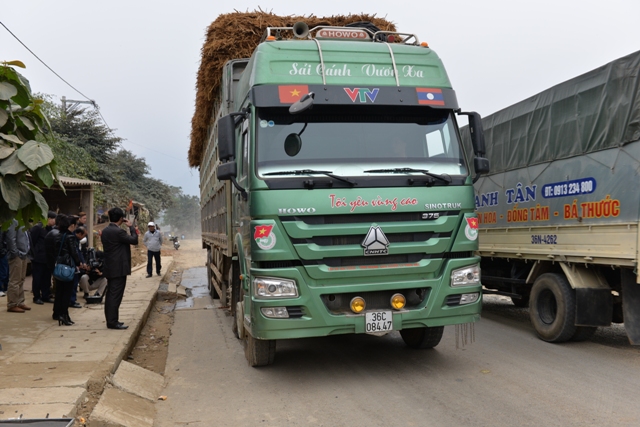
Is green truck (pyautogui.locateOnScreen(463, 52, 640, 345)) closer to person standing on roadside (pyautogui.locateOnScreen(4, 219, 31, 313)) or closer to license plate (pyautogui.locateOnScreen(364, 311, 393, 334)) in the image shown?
license plate (pyautogui.locateOnScreen(364, 311, 393, 334))

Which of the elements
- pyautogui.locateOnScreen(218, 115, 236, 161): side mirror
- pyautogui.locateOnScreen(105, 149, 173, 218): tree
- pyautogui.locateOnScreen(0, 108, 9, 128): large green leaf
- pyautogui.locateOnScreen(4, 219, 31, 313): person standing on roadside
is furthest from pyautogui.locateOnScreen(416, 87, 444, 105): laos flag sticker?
pyautogui.locateOnScreen(105, 149, 173, 218): tree

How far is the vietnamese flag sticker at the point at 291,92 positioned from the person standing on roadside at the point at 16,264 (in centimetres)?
543

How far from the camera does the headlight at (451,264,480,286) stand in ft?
17.4

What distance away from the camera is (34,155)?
4.45 m

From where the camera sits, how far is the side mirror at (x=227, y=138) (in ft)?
17.5

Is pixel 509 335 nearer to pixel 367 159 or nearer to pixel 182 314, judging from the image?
pixel 367 159

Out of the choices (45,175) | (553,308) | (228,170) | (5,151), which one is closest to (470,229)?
(228,170)

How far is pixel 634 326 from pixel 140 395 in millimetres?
5195

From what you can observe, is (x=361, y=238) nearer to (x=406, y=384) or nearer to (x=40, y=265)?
(x=406, y=384)

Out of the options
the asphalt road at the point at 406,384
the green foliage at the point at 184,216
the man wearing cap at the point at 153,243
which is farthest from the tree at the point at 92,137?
the green foliage at the point at 184,216

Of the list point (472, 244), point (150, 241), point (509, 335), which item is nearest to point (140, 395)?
point (472, 244)

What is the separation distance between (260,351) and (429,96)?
3131 millimetres

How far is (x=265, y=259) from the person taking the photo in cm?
489

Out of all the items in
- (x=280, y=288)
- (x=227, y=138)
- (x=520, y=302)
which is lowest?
(x=520, y=302)
